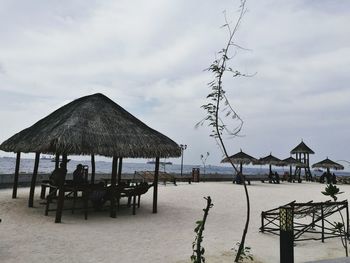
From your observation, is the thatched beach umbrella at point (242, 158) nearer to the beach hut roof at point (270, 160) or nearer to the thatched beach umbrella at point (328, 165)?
the beach hut roof at point (270, 160)

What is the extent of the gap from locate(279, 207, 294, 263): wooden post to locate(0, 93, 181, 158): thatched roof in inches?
198

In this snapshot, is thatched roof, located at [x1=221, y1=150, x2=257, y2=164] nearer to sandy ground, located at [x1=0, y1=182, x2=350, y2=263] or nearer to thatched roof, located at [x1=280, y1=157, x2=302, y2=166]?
thatched roof, located at [x1=280, y1=157, x2=302, y2=166]

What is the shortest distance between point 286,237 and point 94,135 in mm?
5784

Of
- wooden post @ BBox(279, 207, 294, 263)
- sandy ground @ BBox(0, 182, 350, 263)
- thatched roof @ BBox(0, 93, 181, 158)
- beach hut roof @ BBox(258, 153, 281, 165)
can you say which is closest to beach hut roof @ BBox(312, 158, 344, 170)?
beach hut roof @ BBox(258, 153, 281, 165)

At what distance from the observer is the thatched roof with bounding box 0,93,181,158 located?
27.7 feet

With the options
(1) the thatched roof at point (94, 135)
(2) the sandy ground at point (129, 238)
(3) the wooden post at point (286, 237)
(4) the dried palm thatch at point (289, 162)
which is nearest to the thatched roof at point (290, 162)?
(4) the dried palm thatch at point (289, 162)

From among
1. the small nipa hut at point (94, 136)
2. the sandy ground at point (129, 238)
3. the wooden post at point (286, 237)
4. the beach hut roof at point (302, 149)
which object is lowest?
the sandy ground at point (129, 238)

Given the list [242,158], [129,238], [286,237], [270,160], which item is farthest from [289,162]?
[286,237]

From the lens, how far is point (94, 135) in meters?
8.95

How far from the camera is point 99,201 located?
32.4 ft

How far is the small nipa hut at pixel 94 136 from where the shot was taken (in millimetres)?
8391

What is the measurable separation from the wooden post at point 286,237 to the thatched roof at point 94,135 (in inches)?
198

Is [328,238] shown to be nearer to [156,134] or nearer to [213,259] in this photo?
[213,259]

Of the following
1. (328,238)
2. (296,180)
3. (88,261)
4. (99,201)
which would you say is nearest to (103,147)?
(99,201)
